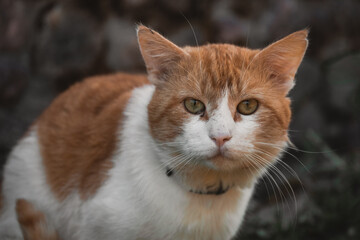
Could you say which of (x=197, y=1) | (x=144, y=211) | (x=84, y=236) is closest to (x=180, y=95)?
(x=144, y=211)

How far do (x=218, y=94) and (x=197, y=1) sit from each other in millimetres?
2218

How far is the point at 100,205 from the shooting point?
2006mm

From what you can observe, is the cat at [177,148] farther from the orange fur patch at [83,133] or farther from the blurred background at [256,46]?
the blurred background at [256,46]

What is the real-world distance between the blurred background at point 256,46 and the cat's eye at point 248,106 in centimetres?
130

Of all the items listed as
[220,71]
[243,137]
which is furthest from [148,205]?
[220,71]

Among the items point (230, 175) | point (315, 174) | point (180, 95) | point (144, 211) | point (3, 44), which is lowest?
point (315, 174)

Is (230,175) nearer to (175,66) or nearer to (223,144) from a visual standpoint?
(223,144)

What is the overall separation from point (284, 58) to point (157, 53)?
0.58 m

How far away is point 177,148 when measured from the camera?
6.04 feet

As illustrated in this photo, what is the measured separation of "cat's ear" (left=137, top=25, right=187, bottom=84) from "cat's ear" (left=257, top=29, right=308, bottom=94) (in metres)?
0.38

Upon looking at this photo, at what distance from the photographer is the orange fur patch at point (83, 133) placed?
2191 mm

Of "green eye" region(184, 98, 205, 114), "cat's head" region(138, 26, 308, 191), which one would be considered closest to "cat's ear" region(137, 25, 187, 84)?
"cat's head" region(138, 26, 308, 191)

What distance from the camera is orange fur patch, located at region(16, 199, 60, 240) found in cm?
204

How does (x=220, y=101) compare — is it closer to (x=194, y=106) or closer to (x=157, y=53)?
(x=194, y=106)
